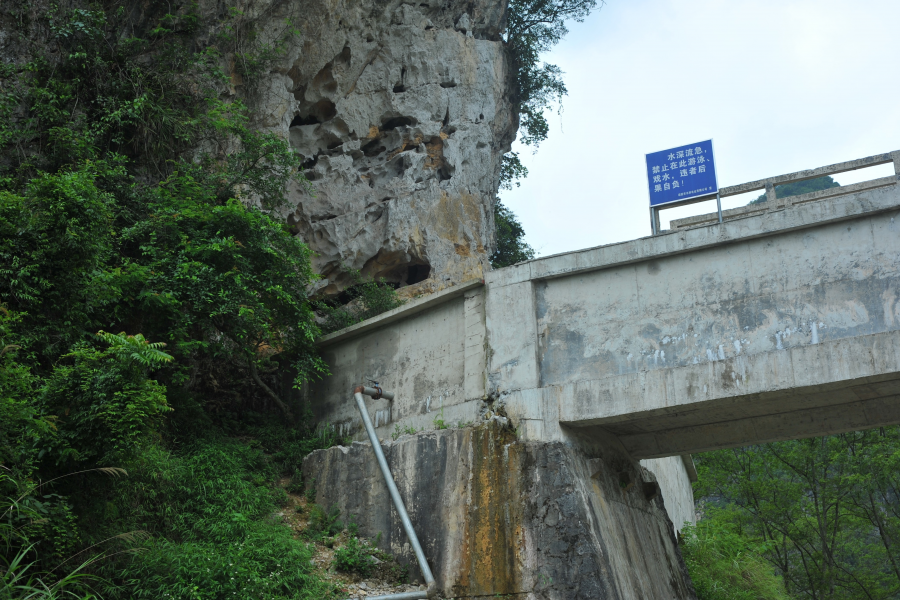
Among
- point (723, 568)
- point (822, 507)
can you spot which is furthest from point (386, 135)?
point (822, 507)

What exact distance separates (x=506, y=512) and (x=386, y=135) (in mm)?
11044

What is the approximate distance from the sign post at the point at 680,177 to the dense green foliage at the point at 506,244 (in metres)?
10.5

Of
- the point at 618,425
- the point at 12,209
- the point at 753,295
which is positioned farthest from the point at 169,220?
the point at 753,295

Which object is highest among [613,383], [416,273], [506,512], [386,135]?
[386,135]

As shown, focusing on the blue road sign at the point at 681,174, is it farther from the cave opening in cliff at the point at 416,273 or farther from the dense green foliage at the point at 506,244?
the dense green foliage at the point at 506,244

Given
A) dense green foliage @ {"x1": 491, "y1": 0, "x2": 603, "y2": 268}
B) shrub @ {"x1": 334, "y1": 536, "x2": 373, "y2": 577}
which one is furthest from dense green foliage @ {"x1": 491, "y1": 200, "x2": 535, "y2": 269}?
shrub @ {"x1": 334, "y1": 536, "x2": 373, "y2": 577}

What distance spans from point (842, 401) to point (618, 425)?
2.77m

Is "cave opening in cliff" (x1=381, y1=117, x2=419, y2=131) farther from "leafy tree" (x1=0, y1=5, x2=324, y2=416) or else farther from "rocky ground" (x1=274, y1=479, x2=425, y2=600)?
"rocky ground" (x1=274, y1=479, x2=425, y2=600)

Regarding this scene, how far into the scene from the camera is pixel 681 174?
1060 cm

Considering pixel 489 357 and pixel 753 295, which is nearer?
pixel 753 295

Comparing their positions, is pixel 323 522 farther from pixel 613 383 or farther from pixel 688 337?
pixel 688 337

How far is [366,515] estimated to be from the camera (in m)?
10.3

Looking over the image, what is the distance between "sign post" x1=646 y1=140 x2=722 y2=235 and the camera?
1047 cm

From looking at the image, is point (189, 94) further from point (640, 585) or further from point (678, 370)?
point (640, 585)
